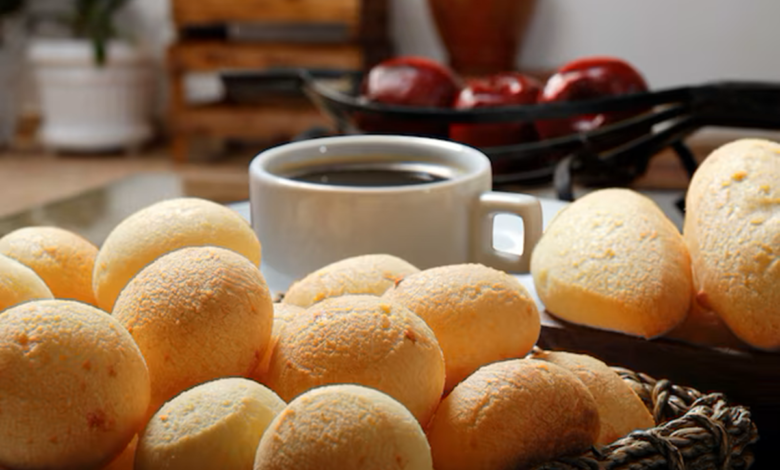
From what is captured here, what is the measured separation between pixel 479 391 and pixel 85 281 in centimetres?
19

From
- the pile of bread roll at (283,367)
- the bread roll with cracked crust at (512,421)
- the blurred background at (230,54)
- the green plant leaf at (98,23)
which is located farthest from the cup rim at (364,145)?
the green plant leaf at (98,23)

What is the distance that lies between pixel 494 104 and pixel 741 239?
0.34 metres

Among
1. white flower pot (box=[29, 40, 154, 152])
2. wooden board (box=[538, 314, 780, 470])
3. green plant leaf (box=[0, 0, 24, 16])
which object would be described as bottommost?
white flower pot (box=[29, 40, 154, 152])

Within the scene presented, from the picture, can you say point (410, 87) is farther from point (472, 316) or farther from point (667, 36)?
point (667, 36)

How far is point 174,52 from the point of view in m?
2.36

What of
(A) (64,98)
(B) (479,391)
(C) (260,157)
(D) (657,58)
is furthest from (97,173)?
(B) (479,391)

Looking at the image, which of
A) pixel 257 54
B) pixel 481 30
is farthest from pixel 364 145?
pixel 257 54

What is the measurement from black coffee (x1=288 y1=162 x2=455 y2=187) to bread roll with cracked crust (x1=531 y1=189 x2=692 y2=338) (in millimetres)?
135

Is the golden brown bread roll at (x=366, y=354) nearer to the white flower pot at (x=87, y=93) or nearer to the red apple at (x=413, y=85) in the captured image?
the red apple at (x=413, y=85)

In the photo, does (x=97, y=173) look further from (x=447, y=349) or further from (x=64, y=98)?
(x=447, y=349)

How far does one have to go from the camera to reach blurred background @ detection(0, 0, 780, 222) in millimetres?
2297

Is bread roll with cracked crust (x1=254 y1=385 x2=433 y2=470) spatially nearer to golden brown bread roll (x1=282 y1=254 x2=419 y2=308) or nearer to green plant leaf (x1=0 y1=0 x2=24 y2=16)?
golden brown bread roll (x1=282 y1=254 x2=419 y2=308)

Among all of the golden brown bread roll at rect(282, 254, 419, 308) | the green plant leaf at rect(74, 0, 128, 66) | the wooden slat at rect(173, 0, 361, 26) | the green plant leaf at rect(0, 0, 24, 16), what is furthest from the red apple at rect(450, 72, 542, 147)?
the green plant leaf at rect(0, 0, 24, 16)

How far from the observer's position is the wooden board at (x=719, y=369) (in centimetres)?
33
